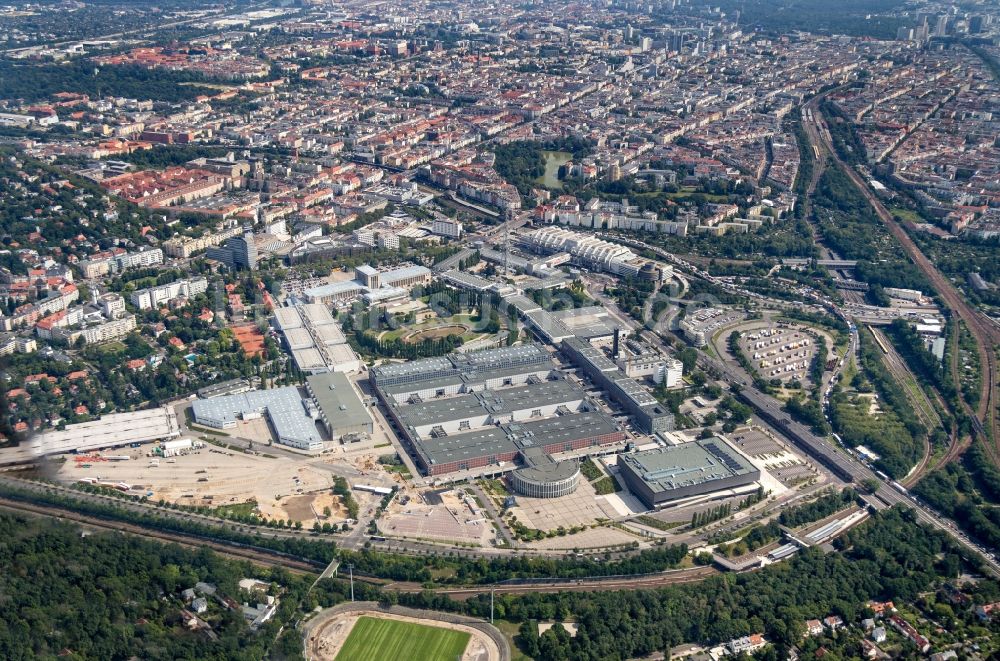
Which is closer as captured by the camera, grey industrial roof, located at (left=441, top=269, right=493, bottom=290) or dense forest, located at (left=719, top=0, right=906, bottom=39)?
grey industrial roof, located at (left=441, top=269, right=493, bottom=290)

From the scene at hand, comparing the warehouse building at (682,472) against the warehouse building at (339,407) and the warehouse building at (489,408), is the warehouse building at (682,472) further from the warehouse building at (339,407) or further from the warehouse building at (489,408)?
the warehouse building at (339,407)

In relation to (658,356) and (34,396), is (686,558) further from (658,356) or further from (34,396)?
(34,396)

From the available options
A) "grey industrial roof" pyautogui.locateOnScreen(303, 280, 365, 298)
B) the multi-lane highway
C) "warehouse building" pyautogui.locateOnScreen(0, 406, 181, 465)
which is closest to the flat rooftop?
"warehouse building" pyautogui.locateOnScreen(0, 406, 181, 465)

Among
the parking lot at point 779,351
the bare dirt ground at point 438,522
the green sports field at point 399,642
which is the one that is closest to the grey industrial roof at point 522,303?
the parking lot at point 779,351

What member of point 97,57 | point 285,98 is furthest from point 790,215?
point 97,57

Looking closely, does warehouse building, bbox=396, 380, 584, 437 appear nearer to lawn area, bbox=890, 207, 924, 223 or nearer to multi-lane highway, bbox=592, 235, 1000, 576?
multi-lane highway, bbox=592, 235, 1000, 576

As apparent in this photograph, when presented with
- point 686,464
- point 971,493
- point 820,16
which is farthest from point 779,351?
point 820,16
